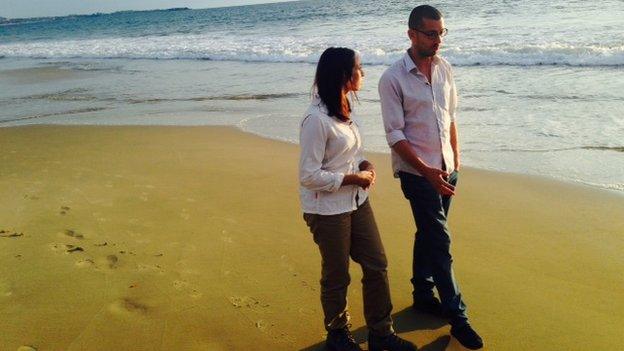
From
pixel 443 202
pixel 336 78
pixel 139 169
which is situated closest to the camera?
pixel 336 78

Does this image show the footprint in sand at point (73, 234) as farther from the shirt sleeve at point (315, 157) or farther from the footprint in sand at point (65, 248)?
the shirt sleeve at point (315, 157)

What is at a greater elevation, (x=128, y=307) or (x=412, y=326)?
(x=128, y=307)

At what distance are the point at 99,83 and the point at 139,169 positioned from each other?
11.2 meters

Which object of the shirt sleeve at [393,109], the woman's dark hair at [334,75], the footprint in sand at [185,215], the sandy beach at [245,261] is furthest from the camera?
the footprint in sand at [185,215]

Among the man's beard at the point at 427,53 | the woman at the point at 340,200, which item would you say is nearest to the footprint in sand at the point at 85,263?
the woman at the point at 340,200

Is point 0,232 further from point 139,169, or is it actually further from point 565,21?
point 565,21

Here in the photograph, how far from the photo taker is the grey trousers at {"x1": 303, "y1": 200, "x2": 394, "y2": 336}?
288 centimetres

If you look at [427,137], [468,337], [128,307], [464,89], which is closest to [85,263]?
[128,307]

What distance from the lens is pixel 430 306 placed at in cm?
353

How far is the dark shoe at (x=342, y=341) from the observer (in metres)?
3.12

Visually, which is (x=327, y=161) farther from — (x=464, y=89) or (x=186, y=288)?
(x=464, y=89)

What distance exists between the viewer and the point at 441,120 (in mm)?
3275

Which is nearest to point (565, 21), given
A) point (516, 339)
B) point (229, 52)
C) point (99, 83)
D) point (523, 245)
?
point (229, 52)

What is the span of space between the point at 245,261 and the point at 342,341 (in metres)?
1.40
